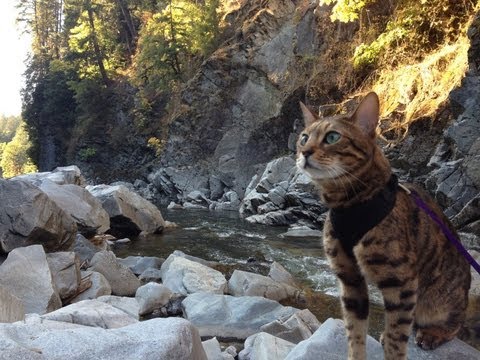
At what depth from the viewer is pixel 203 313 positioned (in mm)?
6773

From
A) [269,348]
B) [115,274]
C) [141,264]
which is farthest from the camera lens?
[141,264]

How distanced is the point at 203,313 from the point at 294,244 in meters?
7.70

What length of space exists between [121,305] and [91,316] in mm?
2114

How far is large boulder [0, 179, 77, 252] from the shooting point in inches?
333

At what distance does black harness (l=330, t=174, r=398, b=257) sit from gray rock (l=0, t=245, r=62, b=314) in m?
4.79

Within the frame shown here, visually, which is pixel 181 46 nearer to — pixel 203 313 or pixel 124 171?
pixel 124 171

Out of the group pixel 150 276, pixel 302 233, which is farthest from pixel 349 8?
pixel 150 276

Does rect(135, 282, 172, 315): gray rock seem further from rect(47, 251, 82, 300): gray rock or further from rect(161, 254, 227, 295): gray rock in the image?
rect(47, 251, 82, 300): gray rock

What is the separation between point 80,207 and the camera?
1241 cm

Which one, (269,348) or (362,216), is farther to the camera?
(269,348)

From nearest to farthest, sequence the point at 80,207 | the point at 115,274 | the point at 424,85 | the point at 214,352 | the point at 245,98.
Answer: the point at 214,352
the point at 115,274
the point at 80,207
the point at 424,85
the point at 245,98

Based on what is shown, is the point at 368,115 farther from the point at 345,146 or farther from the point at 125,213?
the point at 125,213

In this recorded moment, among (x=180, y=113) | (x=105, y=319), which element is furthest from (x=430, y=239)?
(x=180, y=113)

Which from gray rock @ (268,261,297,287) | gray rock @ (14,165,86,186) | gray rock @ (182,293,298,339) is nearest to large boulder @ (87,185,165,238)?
gray rock @ (14,165,86,186)
